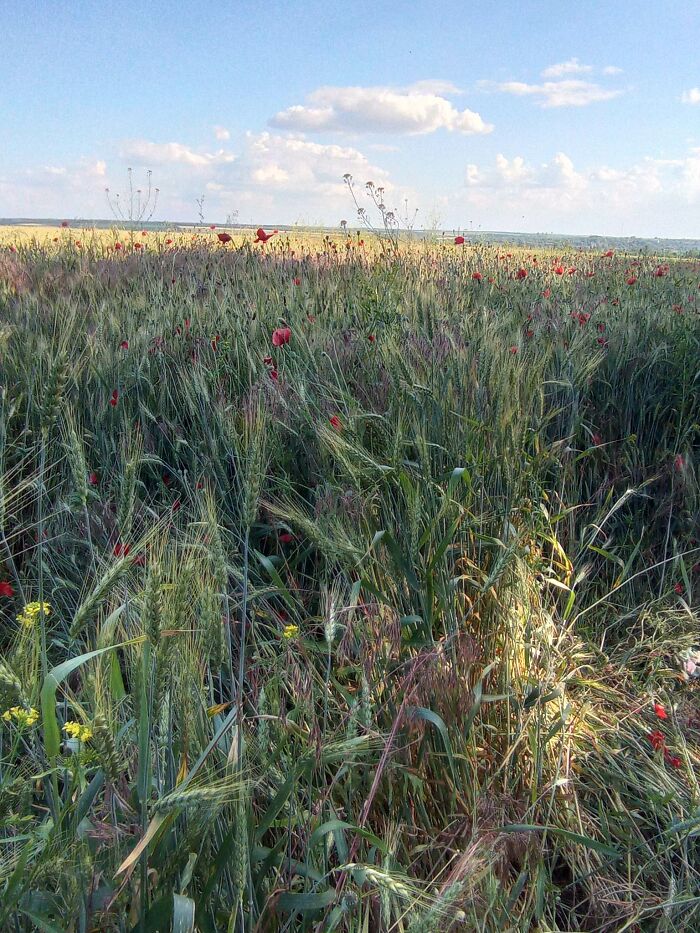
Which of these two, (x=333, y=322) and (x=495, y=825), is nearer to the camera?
(x=495, y=825)

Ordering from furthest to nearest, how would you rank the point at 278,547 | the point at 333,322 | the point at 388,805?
1. the point at 333,322
2. the point at 278,547
3. the point at 388,805

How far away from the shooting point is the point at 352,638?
1484mm

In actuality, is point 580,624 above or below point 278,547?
below

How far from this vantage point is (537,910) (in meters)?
1.12

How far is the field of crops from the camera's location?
35.7 inches

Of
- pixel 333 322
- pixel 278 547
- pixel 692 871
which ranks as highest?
pixel 333 322

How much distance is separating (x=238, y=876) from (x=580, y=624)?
4.98 feet

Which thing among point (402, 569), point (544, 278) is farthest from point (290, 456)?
point (544, 278)

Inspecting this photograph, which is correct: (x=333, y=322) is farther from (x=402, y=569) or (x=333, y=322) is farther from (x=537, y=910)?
(x=537, y=910)

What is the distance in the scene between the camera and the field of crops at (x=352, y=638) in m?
0.91

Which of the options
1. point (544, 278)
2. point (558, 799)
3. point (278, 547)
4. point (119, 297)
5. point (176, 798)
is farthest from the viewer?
point (544, 278)

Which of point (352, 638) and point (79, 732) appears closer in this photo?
point (79, 732)

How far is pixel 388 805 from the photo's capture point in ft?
4.24

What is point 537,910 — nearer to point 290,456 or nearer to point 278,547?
point 278,547
